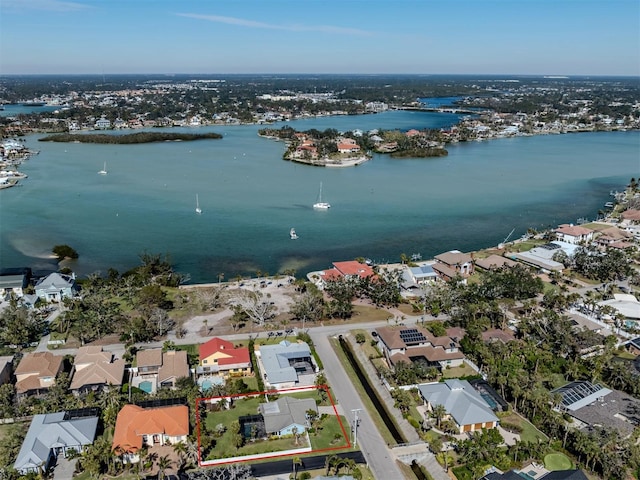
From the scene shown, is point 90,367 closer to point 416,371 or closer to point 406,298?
point 416,371

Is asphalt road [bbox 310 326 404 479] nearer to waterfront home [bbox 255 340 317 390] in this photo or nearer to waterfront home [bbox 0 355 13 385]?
waterfront home [bbox 255 340 317 390]

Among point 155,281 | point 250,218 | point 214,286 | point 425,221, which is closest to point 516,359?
point 214,286

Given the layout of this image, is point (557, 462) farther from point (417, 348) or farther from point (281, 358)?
point (281, 358)

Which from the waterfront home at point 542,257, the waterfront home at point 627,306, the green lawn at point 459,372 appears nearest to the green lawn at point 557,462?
the green lawn at point 459,372

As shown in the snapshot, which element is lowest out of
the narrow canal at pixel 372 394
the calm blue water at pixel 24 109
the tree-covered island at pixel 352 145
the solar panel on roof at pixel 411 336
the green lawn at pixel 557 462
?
the narrow canal at pixel 372 394

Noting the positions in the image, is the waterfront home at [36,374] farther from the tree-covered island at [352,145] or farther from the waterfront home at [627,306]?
the tree-covered island at [352,145]
